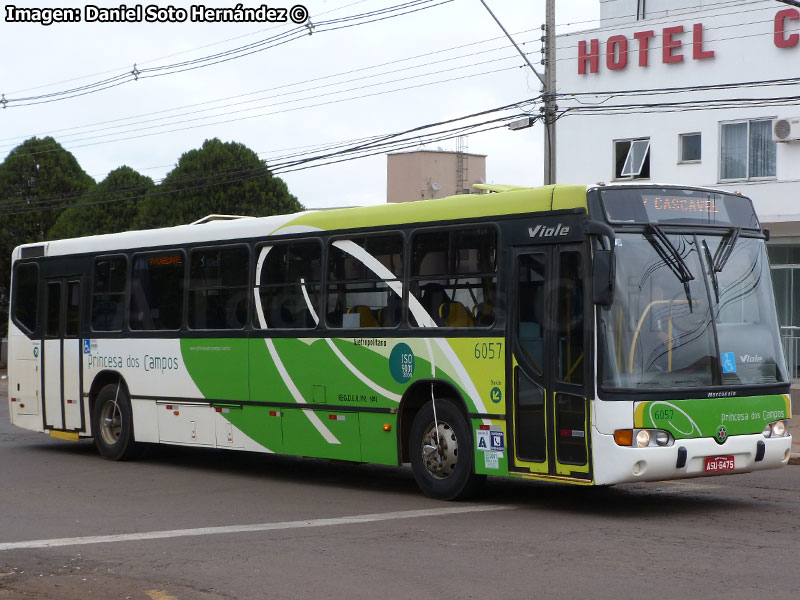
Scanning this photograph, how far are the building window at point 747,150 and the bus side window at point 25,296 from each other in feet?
53.3

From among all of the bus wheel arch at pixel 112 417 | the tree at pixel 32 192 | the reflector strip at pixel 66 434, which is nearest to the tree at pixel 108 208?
the tree at pixel 32 192

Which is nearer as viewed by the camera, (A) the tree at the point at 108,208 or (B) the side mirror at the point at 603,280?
(B) the side mirror at the point at 603,280

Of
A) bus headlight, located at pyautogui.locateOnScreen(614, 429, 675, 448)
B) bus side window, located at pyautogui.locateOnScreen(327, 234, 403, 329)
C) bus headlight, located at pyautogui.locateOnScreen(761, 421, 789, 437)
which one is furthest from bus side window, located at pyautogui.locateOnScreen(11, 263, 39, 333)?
bus headlight, located at pyautogui.locateOnScreen(761, 421, 789, 437)

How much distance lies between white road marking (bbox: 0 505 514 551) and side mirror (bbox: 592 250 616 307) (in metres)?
2.37

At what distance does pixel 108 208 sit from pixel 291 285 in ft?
119

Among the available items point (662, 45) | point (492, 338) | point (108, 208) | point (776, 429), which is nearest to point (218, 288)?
point (492, 338)

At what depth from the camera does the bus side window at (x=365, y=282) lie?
12.9 meters

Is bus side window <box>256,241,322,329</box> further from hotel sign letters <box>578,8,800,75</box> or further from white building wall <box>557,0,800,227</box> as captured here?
hotel sign letters <box>578,8,800,75</box>

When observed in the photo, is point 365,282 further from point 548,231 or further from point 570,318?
point 570,318

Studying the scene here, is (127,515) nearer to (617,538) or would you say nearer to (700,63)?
(617,538)

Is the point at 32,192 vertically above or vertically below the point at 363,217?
above

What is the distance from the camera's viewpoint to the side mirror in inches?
422

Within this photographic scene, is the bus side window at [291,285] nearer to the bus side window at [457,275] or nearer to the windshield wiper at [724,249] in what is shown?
the bus side window at [457,275]

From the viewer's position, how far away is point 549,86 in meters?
22.9
